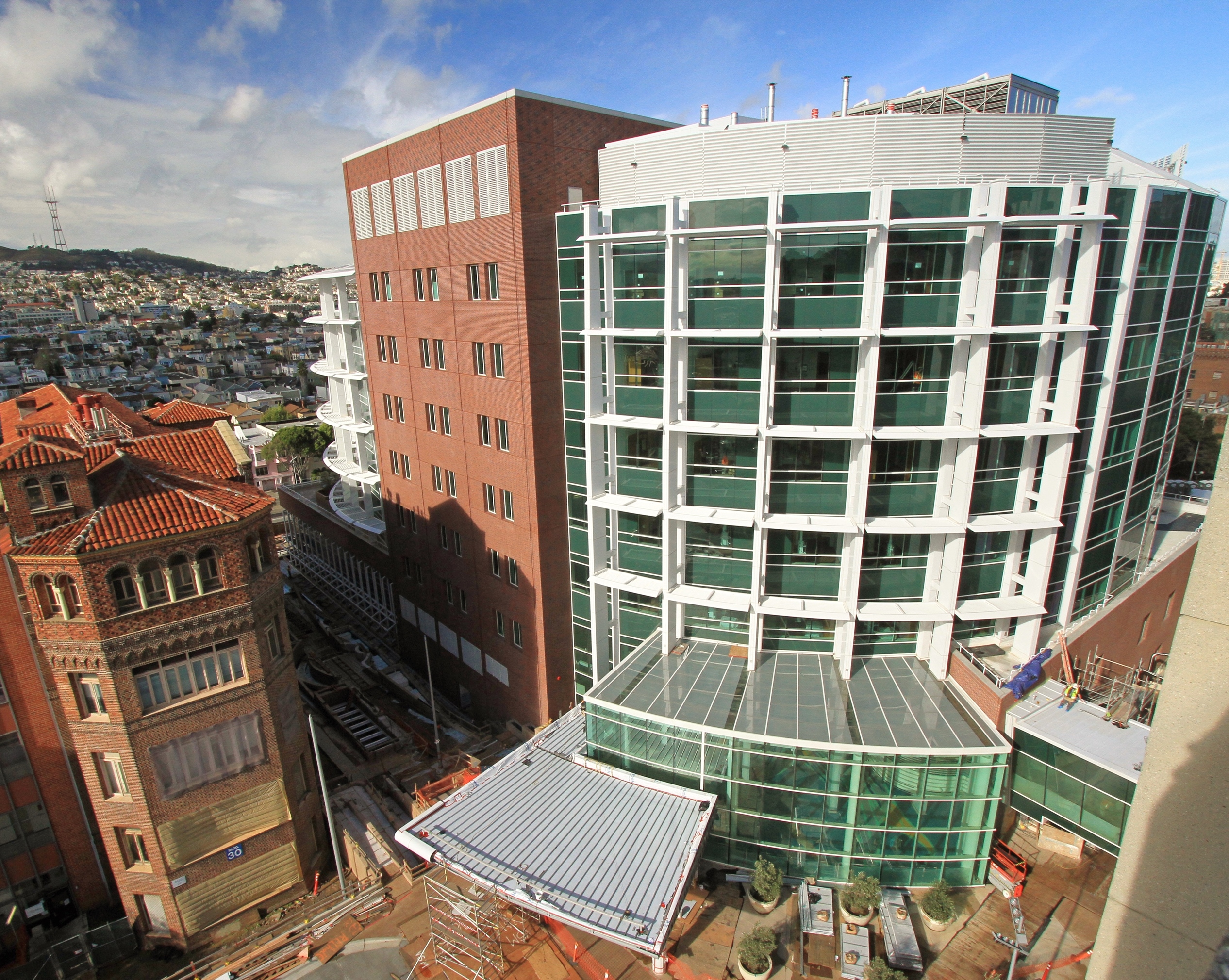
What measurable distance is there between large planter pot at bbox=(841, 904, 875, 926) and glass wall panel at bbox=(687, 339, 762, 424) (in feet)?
56.5

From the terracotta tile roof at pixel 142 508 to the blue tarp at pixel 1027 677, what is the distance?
91.9 ft

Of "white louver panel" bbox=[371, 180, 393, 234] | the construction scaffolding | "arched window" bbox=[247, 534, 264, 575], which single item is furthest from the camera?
"white louver panel" bbox=[371, 180, 393, 234]

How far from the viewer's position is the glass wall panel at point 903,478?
25.0 m

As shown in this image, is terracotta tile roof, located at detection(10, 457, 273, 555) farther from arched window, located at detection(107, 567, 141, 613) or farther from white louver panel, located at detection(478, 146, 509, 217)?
white louver panel, located at detection(478, 146, 509, 217)

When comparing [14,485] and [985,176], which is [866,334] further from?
[14,485]

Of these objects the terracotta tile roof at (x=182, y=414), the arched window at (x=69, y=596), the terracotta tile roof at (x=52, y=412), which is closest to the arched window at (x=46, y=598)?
the arched window at (x=69, y=596)

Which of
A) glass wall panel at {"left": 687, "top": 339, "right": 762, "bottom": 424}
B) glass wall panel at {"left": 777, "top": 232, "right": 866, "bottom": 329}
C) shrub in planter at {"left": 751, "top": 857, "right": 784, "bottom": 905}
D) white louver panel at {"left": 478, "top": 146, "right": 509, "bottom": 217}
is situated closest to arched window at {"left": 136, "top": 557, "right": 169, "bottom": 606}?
white louver panel at {"left": 478, "top": 146, "right": 509, "bottom": 217}

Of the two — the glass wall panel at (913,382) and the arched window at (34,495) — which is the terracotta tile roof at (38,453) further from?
the glass wall panel at (913,382)

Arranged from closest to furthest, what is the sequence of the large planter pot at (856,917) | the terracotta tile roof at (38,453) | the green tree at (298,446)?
the terracotta tile roof at (38,453) < the large planter pot at (856,917) < the green tree at (298,446)

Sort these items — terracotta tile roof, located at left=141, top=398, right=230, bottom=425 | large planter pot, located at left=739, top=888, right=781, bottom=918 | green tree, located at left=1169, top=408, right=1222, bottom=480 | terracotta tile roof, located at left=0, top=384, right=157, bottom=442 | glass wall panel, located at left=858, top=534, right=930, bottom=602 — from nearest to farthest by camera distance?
large planter pot, located at left=739, top=888, right=781, bottom=918
glass wall panel, located at left=858, top=534, right=930, bottom=602
terracotta tile roof, located at left=0, top=384, right=157, bottom=442
terracotta tile roof, located at left=141, top=398, right=230, bottom=425
green tree, located at left=1169, top=408, right=1222, bottom=480

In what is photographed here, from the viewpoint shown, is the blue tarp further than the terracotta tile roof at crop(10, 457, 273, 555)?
Yes

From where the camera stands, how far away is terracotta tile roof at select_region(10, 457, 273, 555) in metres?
20.8

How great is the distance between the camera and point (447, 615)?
1564 inches

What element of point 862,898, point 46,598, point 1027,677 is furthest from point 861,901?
point 46,598
